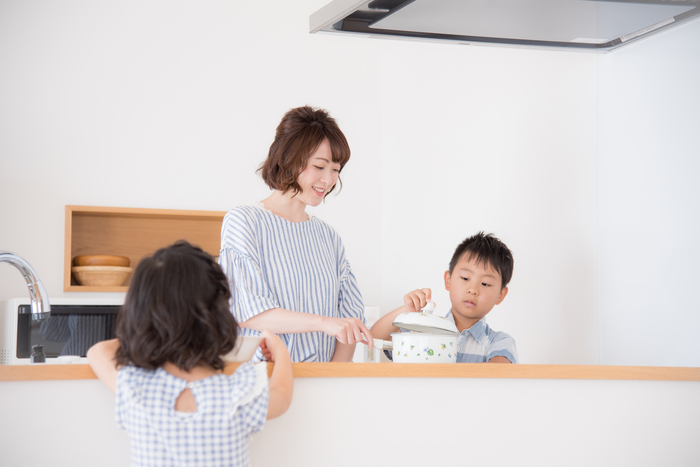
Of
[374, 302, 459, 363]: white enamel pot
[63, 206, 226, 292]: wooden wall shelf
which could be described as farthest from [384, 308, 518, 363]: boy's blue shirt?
[63, 206, 226, 292]: wooden wall shelf

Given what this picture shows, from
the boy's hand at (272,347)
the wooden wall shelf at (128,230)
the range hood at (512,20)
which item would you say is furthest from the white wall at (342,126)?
the boy's hand at (272,347)

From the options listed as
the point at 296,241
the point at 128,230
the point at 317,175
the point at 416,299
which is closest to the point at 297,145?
the point at 317,175

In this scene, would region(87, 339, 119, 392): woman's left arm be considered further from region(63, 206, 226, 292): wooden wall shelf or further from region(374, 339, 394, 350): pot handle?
region(63, 206, 226, 292): wooden wall shelf

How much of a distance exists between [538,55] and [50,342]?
6.22 feet

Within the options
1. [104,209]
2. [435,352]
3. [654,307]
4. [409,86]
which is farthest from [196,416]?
[409,86]

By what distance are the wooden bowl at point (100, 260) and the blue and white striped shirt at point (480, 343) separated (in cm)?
150

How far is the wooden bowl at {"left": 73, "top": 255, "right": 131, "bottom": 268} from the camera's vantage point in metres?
2.55

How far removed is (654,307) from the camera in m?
1.80

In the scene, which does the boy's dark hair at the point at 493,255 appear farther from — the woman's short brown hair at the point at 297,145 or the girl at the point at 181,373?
the girl at the point at 181,373

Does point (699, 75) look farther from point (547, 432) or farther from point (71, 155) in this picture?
point (71, 155)

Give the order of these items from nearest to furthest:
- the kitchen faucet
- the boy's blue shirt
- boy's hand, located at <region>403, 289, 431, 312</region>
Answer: the kitchen faucet → boy's hand, located at <region>403, 289, 431, 312</region> → the boy's blue shirt

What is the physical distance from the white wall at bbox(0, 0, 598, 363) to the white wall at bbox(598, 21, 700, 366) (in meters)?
0.08

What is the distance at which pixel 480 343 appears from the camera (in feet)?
5.19

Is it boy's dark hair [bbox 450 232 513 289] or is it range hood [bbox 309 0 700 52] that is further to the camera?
boy's dark hair [bbox 450 232 513 289]
